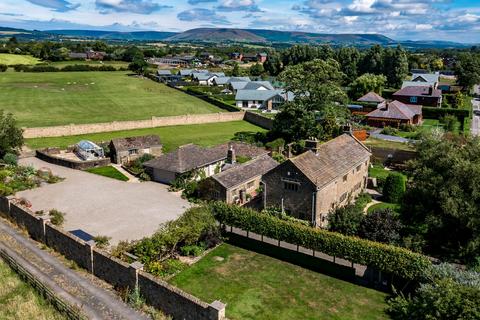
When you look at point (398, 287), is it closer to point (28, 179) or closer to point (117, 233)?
point (117, 233)

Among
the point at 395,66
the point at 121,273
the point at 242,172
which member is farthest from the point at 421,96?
the point at 121,273

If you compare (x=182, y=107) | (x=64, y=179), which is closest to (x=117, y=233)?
(x=64, y=179)

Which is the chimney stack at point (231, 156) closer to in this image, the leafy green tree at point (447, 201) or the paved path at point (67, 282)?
the leafy green tree at point (447, 201)

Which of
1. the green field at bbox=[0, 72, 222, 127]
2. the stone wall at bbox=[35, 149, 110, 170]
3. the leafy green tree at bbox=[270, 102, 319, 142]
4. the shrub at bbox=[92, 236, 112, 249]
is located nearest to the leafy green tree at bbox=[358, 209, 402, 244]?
the shrub at bbox=[92, 236, 112, 249]

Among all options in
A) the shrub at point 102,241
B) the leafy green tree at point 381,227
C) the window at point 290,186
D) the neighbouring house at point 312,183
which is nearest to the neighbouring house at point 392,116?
the neighbouring house at point 312,183

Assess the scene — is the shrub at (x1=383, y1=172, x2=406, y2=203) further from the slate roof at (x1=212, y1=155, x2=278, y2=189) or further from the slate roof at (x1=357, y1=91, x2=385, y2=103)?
the slate roof at (x1=357, y1=91, x2=385, y2=103)
